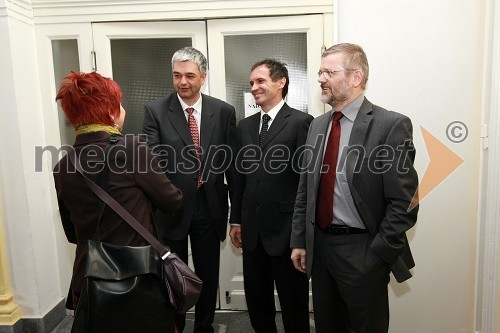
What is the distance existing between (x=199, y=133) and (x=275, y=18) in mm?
1045

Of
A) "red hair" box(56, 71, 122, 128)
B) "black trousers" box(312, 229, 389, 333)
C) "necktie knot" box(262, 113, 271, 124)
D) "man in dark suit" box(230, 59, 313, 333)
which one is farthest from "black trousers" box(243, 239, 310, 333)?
"red hair" box(56, 71, 122, 128)

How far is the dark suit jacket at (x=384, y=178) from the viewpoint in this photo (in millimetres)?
1542

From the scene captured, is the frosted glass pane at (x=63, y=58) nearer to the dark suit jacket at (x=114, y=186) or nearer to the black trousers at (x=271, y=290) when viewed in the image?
the dark suit jacket at (x=114, y=186)

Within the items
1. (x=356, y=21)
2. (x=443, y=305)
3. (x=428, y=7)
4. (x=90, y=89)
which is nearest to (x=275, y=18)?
(x=356, y=21)

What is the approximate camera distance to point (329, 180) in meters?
1.70

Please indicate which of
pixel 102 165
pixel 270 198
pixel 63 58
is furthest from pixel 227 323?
pixel 63 58

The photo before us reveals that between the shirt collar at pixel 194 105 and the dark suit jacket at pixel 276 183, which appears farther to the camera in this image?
the shirt collar at pixel 194 105

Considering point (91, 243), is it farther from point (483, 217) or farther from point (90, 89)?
point (483, 217)

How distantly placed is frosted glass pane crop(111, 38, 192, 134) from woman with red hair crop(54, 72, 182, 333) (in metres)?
1.34

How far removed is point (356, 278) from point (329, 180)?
43 cm

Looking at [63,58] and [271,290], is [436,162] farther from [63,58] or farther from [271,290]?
[63,58]

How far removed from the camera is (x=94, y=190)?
1361mm

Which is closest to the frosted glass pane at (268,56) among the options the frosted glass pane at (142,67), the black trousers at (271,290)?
the frosted glass pane at (142,67)

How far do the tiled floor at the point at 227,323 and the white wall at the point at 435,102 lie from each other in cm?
86
